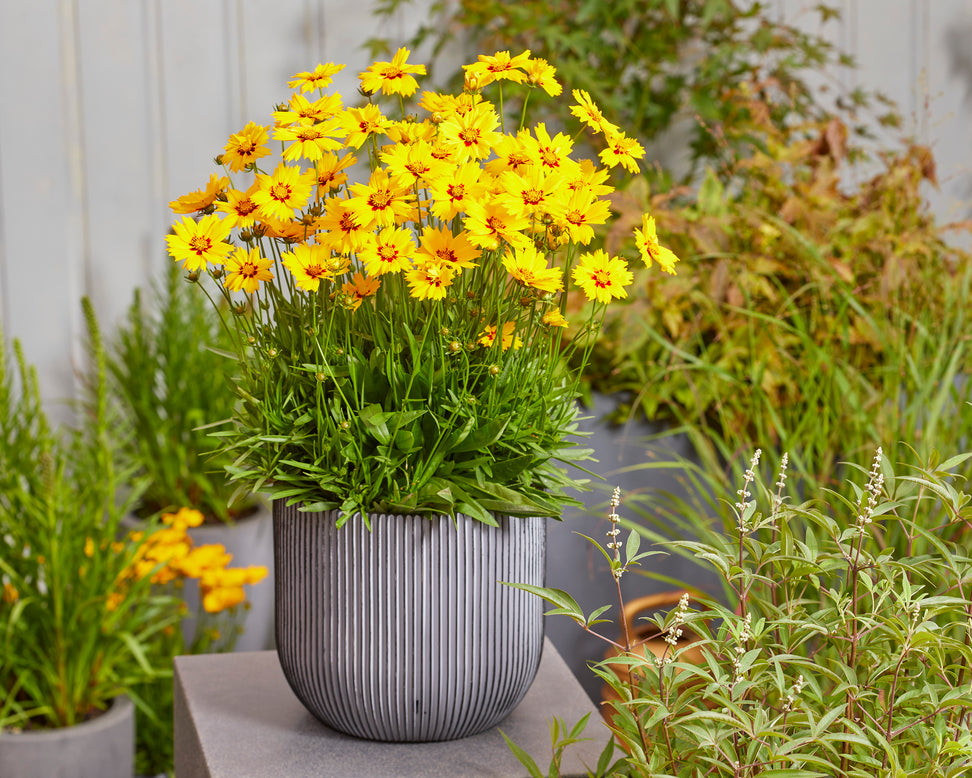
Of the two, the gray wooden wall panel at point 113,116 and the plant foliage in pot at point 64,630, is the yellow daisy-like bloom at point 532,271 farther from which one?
the gray wooden wall panel at point 113,116

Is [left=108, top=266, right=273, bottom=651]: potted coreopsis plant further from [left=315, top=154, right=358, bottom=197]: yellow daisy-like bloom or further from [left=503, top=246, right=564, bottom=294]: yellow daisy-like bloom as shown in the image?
[left=503, top=246, right=564, bottom=294]: yellow daisy-like bloom

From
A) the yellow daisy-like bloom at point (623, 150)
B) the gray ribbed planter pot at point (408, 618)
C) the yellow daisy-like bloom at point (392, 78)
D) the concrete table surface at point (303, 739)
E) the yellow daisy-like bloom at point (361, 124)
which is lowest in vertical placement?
the concrete table surface at point (303, 739)

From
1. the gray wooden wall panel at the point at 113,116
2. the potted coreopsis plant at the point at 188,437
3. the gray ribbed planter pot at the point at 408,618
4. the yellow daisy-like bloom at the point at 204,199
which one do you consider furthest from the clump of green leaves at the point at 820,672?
the gray wooden wall panel at the point at 113,116

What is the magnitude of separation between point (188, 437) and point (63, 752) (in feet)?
2.21

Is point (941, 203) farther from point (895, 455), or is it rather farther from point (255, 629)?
point (255, 629)

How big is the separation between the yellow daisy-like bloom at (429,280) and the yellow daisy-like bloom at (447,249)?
1 cm

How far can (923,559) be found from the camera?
562 millimetres

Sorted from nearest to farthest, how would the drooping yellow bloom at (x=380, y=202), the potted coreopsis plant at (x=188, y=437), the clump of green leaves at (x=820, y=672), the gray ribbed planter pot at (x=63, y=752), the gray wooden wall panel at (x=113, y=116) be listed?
the clump of green leaves at (x=820, y=672) → the drooping yellow bloom at (x=380, y=202) → the gray ribbed planter pot at (x=63, y=752) → the potted coreopsis plant at (x=188, y=437) → the gray wooden wall panel at (x=113, y=116)

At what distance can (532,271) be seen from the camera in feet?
1.93

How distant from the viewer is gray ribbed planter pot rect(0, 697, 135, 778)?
4.09 feet

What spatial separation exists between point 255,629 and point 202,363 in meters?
0.51

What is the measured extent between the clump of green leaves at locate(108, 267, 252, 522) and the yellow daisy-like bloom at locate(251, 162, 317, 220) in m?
1.16

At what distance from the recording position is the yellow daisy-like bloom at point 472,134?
1.97ft

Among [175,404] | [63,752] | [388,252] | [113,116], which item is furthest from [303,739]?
[113,116]
